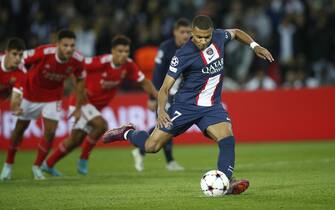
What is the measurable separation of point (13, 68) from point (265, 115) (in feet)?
29.5

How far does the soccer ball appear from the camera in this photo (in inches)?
396

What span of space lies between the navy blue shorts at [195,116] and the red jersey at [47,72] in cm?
347

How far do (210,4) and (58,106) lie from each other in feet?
34.2

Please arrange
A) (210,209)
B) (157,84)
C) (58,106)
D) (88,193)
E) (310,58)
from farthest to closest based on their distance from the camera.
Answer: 1. (310,58)
2. (157,84)
3. (58,106)
4. (88,193)
5. (210,209)

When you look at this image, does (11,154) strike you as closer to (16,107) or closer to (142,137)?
(16,107)

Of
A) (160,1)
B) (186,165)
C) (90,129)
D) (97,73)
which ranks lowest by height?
(186,165)

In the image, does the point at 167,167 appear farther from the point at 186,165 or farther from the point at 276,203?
the point at 276,203

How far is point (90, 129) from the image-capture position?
49.6 feet

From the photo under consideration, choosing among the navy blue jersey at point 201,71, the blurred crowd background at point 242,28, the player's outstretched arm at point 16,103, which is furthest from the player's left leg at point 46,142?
the blurred crowd background at point 242,28

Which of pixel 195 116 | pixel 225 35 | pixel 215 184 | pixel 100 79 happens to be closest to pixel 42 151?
pixel 100 79

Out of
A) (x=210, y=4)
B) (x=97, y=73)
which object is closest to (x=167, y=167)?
(x=97, y=73)

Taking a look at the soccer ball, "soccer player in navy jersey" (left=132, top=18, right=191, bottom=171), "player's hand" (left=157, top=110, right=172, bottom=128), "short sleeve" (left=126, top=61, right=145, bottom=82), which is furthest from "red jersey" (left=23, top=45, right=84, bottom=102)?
the soccer ball

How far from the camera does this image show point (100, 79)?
1520 cm

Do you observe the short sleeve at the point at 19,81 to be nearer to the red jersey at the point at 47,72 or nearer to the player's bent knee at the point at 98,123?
the red jersey at the point at 47,72
